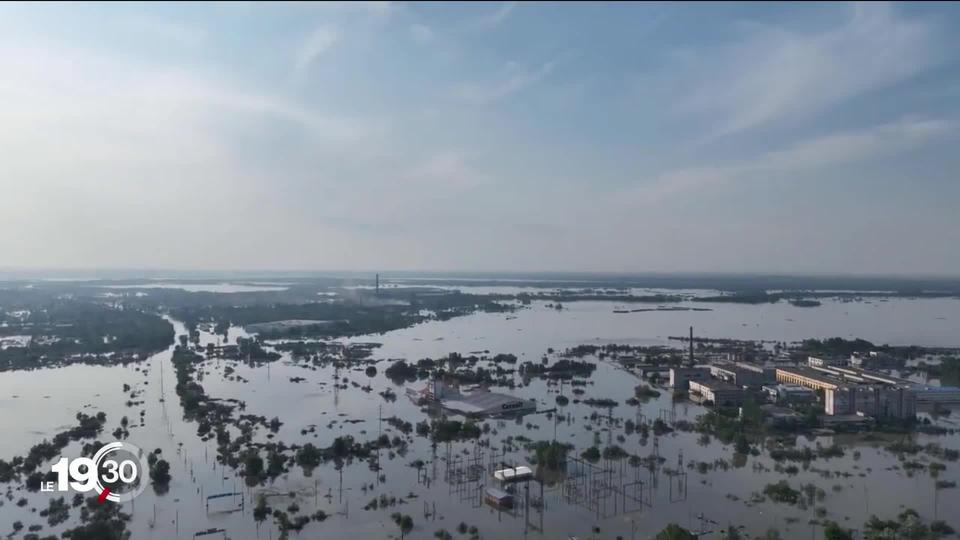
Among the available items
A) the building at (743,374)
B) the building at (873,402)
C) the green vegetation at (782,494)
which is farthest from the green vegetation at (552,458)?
the building at (743,374)

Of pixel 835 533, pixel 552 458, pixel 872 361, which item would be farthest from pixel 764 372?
pixel 835 533

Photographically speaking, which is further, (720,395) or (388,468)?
(720,395)

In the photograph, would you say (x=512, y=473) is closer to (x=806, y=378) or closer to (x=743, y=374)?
(x=743, y=374)

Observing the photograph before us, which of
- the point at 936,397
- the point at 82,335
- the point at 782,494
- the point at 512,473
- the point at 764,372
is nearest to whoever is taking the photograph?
the point at 782,494

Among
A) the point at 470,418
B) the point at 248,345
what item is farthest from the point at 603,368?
the point at 248,345

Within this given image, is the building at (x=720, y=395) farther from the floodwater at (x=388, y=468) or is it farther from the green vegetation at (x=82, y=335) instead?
the green vegetation at (x=82, y=335)

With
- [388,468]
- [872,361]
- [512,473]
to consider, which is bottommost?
[388,468]
